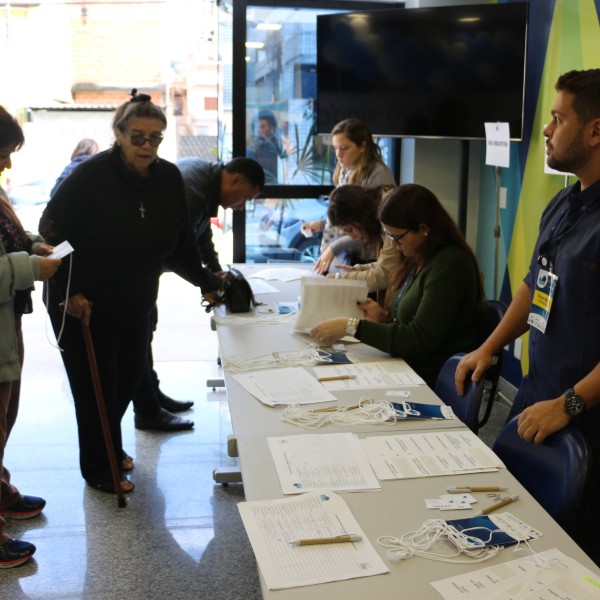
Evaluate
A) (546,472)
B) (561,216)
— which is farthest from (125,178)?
(546,472)

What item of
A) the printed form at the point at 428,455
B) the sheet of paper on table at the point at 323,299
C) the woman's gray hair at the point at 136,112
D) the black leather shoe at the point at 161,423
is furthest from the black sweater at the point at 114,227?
the printed form at the point at 428,455

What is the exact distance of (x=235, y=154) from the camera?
18.1ft

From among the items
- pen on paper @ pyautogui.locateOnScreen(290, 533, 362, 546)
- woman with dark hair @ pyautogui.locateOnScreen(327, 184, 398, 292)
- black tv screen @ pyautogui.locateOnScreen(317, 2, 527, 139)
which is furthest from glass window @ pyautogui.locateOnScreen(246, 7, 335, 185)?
pen on paper @ pyautogui.locateOnScreen(290, 533, 362, 546)

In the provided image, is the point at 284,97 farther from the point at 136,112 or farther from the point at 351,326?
the point at 351,326

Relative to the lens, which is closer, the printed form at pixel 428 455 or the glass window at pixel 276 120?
the printed form at pixel 428 455

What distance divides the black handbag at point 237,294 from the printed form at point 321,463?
1.42m

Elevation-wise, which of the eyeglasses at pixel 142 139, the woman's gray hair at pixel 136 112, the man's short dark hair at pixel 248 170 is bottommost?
the man's short dark hair at pixel 248 170

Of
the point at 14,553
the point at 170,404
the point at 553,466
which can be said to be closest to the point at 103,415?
the point at 14,553

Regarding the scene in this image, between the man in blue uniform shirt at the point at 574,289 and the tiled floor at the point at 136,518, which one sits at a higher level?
the man in blue uniform shirt at the point at 574,289

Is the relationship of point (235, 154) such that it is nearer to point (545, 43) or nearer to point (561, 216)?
point (545, 43)

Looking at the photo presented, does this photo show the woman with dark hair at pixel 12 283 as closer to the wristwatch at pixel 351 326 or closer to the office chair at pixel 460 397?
the wristwatch at pixel 351 326

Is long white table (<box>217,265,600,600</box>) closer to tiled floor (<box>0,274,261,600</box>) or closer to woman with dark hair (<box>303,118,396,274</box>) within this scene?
tiled floor (<box>0,274,261,600</box>)

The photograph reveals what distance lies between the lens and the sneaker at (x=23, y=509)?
3.06 m

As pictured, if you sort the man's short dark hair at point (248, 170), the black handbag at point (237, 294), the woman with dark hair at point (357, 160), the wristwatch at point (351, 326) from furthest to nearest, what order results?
the woman with dark hair at point (357, 160) < the man's short dark hair at point (248, 170) < the black handbag at point (237, 294) < the wristwatch at point (351, 326)
